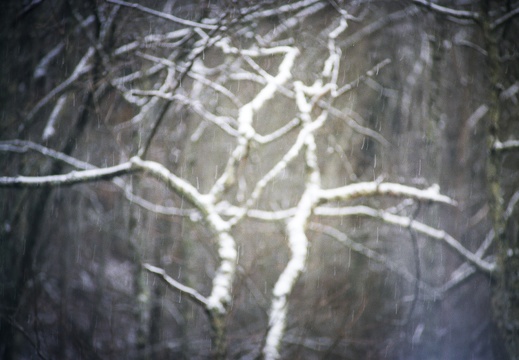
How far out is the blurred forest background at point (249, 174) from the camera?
146 inches

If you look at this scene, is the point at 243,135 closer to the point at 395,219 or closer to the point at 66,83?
the point at 395,219

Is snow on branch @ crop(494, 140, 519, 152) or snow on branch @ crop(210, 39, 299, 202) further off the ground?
snow on branch @ crop(494, 140, 519, 152)

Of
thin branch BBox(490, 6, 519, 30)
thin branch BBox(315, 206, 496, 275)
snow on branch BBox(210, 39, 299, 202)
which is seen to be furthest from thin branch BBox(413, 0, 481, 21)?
thin branch BBox(315, 206, 496, 275)

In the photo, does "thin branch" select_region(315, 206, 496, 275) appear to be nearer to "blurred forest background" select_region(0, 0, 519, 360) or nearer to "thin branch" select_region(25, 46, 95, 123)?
"blurred forest background" select_region(0, 0, 519, 360)

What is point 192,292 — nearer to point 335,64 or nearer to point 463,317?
point 335,64

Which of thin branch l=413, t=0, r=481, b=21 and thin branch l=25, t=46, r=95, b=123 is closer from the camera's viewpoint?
thin branch l=413, t=0, r=481, b=21

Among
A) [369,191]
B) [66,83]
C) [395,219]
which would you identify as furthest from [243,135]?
[66,83]

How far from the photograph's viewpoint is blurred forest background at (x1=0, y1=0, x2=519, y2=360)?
12.1ft

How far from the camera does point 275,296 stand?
3.04 m

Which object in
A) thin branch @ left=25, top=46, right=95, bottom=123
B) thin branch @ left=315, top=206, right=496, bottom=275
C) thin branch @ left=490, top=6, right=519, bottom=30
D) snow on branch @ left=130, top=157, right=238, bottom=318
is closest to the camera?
snow on branch @ left=130, top=157, right=238, bottom=318

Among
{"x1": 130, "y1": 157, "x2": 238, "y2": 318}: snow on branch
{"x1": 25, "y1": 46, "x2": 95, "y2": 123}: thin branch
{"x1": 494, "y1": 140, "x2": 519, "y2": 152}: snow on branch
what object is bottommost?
{"x1": 130, "y1": 157, "x2": 238, "y2": 318}: snow on branch

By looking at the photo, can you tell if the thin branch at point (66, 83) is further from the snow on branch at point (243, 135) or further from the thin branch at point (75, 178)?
the snow on branch at point (243, 135)

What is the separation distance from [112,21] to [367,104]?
7663 mm

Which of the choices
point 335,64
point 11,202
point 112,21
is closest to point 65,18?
point 112,21
